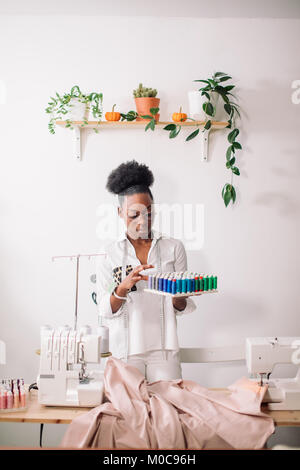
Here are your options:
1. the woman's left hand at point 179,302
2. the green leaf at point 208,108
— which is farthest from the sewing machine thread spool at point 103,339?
the green leaf at point 208,108

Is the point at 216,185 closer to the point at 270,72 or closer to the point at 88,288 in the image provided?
the point at 270,72

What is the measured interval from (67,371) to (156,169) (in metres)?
1.50

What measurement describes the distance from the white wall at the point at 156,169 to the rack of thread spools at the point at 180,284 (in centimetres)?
88

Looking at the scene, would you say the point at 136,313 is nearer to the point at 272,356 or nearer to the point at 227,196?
the point at 272,356

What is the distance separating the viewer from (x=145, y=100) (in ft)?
9.38

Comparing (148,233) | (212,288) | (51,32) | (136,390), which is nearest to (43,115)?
(51,32)

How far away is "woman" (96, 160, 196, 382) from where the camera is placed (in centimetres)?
238

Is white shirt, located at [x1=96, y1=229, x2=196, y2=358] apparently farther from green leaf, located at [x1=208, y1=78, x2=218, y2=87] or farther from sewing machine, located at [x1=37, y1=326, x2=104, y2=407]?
green leaf, located at [x1=208, y1=78, x2=218, y2=87]

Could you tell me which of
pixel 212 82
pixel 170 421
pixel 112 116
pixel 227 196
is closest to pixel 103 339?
pixel 170 421

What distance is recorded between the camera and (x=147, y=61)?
3039 millimetres

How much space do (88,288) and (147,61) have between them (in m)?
1.50
